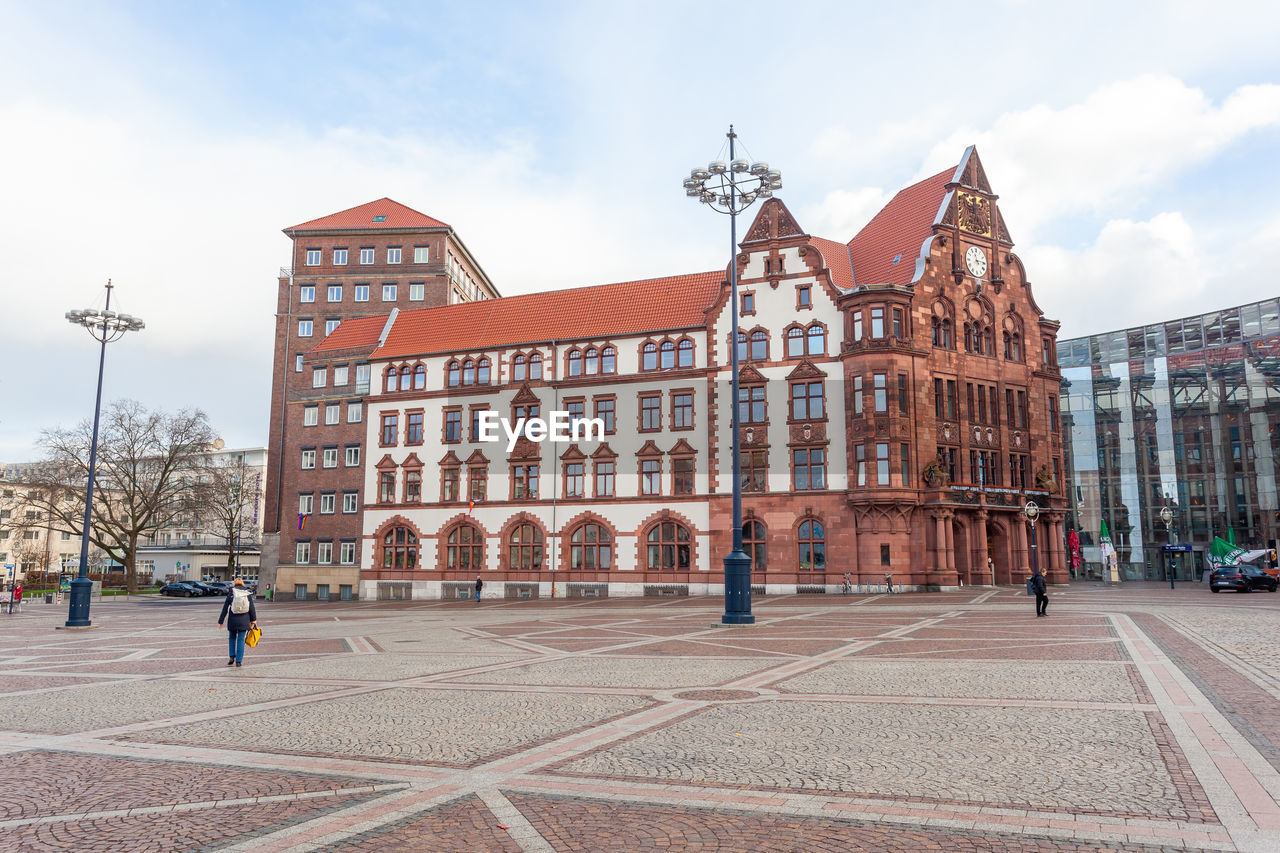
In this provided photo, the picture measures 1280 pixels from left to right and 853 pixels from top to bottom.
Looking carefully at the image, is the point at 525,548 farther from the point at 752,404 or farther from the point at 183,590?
the point at 183,590

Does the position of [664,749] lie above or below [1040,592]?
below

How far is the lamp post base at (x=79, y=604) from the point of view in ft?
97.5

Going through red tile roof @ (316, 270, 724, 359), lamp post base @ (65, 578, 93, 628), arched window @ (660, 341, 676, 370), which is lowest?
lamp post base @ (65, 578, 93, 628)

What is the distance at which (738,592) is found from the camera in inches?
984

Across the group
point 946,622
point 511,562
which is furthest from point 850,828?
point 511,562

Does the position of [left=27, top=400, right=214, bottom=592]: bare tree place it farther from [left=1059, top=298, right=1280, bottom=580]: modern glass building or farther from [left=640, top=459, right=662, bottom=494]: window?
[left=1059, top=298, right=1280, bottom=580]: modern glass building

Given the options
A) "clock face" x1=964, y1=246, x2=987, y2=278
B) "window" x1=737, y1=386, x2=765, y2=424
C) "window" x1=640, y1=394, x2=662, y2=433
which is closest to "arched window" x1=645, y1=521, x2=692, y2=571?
"window" x1=640, y1=394, x2=662, y2=433

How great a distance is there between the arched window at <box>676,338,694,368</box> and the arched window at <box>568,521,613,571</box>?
10.5m

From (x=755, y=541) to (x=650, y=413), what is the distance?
31.3ft

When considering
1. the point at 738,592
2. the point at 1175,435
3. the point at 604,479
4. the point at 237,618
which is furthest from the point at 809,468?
the point at 1175,435

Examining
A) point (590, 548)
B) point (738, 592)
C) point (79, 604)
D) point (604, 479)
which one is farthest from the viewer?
point (604, 479)

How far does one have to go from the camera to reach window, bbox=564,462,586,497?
53406 millimetres

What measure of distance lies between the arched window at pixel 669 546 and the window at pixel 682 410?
5.56 m

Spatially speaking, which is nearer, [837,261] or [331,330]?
[837,261]
